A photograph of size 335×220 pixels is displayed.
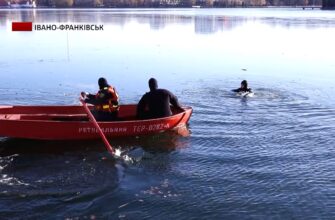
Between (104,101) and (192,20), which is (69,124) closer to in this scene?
(104,101)

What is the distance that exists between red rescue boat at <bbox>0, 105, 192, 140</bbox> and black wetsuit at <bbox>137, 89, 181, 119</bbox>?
305 millimetres

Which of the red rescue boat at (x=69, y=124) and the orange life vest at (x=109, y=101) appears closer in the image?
the red rescue boat at (x=69, y=124)

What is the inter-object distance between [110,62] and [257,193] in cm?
1755

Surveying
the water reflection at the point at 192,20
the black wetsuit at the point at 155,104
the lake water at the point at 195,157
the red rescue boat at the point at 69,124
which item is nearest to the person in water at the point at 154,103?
the black wetsuit at the point at 155,104

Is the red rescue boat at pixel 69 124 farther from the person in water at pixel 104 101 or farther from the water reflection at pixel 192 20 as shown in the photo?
the water reflection at pixel 192 20

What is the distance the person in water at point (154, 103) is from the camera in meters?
12.3

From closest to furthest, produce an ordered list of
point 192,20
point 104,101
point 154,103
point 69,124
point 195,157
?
point 195,157, point 69,124, point 104,101, point 154,103, point 192,20

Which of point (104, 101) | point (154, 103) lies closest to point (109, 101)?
point (104, 101)

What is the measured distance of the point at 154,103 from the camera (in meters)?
12.4

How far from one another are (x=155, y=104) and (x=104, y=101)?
1370 mm

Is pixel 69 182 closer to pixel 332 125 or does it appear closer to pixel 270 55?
pixel 332 125

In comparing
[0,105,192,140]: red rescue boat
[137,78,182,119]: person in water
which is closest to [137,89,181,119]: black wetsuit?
[137,78,182,119]: person in water

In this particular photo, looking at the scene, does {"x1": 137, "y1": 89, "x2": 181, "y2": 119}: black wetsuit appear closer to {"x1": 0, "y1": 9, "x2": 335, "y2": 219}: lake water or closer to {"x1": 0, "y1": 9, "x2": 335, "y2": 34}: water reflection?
{"x1": 0, "y1": 9, "x2": 335, "y2": 219}: lake water

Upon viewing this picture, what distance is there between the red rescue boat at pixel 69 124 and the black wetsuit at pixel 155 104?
305 mm
